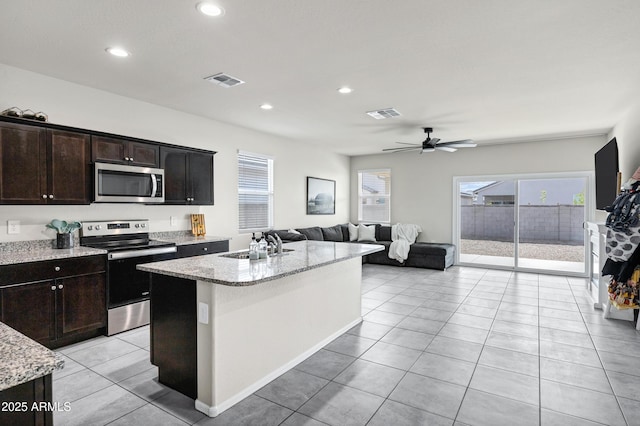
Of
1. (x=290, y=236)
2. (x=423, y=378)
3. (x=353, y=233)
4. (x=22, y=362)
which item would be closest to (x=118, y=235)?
(x=290, y=236)

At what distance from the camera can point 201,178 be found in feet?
15.6

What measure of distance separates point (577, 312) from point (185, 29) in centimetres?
524

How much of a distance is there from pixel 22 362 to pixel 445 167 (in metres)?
7.76

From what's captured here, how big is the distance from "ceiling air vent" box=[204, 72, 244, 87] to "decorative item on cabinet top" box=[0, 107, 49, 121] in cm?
155

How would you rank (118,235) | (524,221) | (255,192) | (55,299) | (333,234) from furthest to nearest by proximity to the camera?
(333,234) → (524,221) → (255,192) → (118,235) → (55,299)

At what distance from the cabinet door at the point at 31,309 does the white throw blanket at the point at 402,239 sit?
19.1 feet

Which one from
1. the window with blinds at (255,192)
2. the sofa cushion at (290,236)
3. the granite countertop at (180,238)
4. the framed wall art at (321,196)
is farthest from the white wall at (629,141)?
the granite countertop at (180,238)

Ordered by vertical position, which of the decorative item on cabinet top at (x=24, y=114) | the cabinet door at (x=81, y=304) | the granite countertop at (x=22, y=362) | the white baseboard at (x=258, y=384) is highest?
the decorative item on cabinet top at (x=24, y=114)

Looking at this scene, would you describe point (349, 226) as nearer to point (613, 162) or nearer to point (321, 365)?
point (613, 162)

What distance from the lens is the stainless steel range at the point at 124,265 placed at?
138 inches

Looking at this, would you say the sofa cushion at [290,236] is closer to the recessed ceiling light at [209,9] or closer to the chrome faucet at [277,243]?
the chrome faucet at [277,243]

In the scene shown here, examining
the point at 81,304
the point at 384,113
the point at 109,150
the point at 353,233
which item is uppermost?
the point at 384,113

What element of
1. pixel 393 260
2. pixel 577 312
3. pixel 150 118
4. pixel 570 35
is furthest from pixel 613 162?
pixel 150 118

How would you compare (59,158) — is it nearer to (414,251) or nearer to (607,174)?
(414,251)
